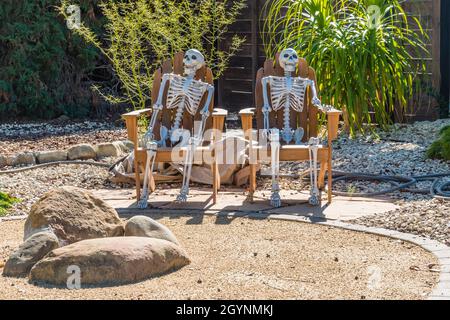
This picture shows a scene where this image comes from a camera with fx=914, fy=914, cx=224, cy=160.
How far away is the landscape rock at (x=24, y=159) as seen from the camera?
27.9ft

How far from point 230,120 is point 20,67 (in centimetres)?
263

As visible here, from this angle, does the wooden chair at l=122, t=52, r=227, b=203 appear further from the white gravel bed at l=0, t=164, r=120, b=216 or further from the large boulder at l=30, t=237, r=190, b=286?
the large boulder at l=30, t=237, r=190, b=286

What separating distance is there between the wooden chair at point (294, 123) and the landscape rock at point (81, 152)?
199 cm

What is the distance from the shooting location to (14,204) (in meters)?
6.89

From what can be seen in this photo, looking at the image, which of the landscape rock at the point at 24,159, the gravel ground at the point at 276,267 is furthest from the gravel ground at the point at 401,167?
the landscape rock at the point at 24,159

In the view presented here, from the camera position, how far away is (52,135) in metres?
10.3

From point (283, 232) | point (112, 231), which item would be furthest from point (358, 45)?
point (112, 231)

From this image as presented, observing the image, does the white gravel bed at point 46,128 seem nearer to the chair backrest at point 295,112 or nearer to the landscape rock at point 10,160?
the landscape rock at point 10,160

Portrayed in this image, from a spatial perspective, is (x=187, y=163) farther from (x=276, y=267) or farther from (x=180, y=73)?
(x=276, y=267)

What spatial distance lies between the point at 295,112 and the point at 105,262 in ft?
10.2

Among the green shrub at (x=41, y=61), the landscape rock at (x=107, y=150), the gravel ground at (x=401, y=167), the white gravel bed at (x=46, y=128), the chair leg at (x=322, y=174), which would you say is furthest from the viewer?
the green shrub at (x=41, y=61)

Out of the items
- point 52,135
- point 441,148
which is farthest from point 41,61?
point 441,148

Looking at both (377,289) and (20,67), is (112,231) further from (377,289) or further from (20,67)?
(20,67)

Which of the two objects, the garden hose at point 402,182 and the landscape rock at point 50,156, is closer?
the garden hose at point 402,182
